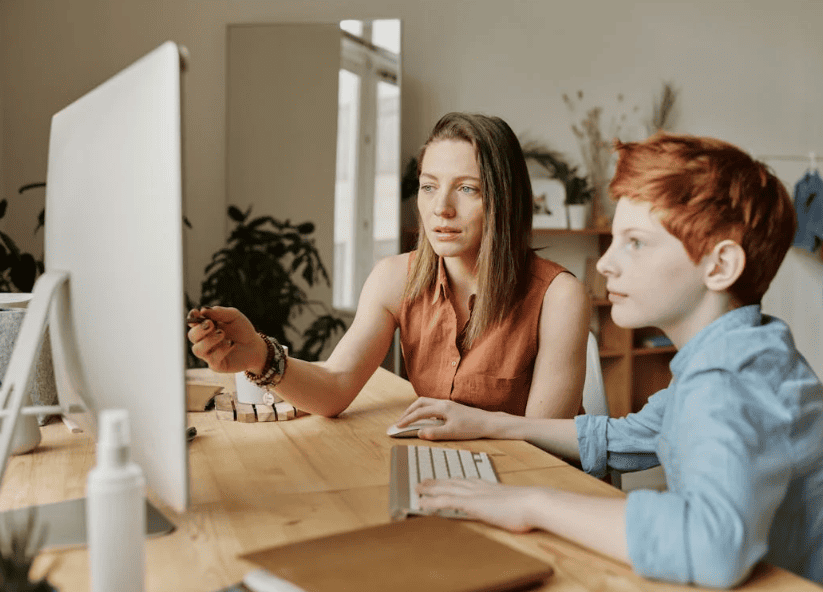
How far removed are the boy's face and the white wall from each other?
2903mm

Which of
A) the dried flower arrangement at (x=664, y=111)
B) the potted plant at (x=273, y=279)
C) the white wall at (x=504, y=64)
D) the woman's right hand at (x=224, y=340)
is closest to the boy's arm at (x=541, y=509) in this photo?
the woman's right hand at (x=224, y=340)

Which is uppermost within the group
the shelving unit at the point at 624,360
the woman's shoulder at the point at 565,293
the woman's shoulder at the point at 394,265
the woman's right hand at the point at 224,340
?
the woman's shoulder at the point at 394,265

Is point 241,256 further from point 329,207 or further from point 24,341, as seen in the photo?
point 24,341

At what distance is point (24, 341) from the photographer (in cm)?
86

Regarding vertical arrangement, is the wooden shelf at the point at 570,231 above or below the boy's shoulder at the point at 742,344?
above

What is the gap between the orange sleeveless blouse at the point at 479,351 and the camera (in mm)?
1588

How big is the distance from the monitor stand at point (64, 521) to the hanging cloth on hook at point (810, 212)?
4.19 meters

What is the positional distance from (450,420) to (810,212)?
3.75 m

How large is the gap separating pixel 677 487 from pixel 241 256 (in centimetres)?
278

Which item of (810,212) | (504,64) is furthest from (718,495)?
(810,212)

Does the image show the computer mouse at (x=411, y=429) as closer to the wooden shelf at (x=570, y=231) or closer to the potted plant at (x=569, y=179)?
the wooden shelf at (x=570, y=231)

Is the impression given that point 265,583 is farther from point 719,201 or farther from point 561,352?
point 561,352

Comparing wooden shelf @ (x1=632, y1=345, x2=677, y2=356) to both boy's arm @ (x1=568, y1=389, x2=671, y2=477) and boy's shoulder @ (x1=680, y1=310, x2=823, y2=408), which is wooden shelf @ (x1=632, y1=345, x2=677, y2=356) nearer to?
boy's arm @ (x1=568, y1=389, x2=671, y2=477)

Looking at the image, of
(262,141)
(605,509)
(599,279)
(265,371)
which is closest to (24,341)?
(265,371)
